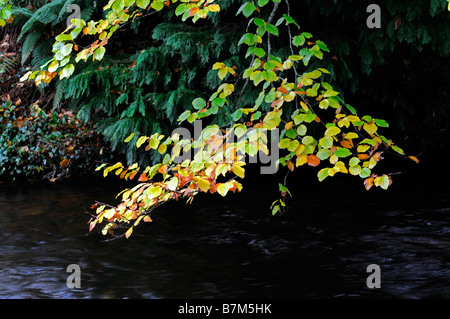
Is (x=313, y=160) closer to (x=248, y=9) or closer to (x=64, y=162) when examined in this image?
(x=248, y=9)

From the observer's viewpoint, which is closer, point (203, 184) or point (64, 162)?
point (203, 184)

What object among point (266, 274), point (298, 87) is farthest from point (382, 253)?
point (298, 87)

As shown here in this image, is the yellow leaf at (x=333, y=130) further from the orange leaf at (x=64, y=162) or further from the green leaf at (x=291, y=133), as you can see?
the orange leaf at (x=64, y=162)

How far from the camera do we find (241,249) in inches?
210

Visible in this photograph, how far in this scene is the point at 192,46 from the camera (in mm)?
6848

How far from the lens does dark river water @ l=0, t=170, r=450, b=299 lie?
443 cm

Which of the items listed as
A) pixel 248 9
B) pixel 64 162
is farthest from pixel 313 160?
pixel 64 162

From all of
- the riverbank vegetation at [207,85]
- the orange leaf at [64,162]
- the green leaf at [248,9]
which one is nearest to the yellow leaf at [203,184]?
the riverbank vegetation at [207,85]

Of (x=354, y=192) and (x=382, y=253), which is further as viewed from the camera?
(x=354, y=192)

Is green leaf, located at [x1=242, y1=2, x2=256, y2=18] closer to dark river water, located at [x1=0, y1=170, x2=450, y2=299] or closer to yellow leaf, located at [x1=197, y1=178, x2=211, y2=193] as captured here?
yellow leaf, located at [x1=197, y1=178, x2=211, y2=193]

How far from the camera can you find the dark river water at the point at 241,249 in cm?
443

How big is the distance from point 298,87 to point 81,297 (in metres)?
2.25
